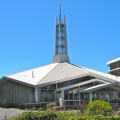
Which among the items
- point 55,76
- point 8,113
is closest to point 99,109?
point 8,113

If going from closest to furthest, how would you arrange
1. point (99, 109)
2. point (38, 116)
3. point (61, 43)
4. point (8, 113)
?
point (38, 116) < point (99, 109) < point (8, 113) < point (61, 43)

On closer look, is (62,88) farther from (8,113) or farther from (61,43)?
(61,43)

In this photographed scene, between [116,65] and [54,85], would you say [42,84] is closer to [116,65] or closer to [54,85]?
[54,85]

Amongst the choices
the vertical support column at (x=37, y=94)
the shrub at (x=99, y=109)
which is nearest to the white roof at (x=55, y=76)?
the vertical support column at (x=37, y=94)

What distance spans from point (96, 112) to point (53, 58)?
3051 cm

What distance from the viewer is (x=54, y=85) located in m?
35.9

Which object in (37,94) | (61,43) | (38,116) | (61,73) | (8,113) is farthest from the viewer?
(61,43)

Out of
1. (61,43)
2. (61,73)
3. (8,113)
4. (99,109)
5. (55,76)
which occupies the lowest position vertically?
(8,113)

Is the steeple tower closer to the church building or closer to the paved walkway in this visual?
the church building

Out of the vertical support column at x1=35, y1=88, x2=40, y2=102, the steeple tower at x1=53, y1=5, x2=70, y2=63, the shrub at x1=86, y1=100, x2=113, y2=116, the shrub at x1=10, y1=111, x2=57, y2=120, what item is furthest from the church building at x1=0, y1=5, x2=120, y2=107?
the shrub at x1=10, y1=111, x2=57, y2=120

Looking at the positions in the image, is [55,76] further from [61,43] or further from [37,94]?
[61,43]

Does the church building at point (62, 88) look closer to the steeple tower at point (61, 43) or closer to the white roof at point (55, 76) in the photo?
the white roof at point (55, 76)

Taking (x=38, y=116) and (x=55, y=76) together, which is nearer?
(x=38, y=116)

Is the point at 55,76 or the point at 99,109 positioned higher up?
the point at 55,76
